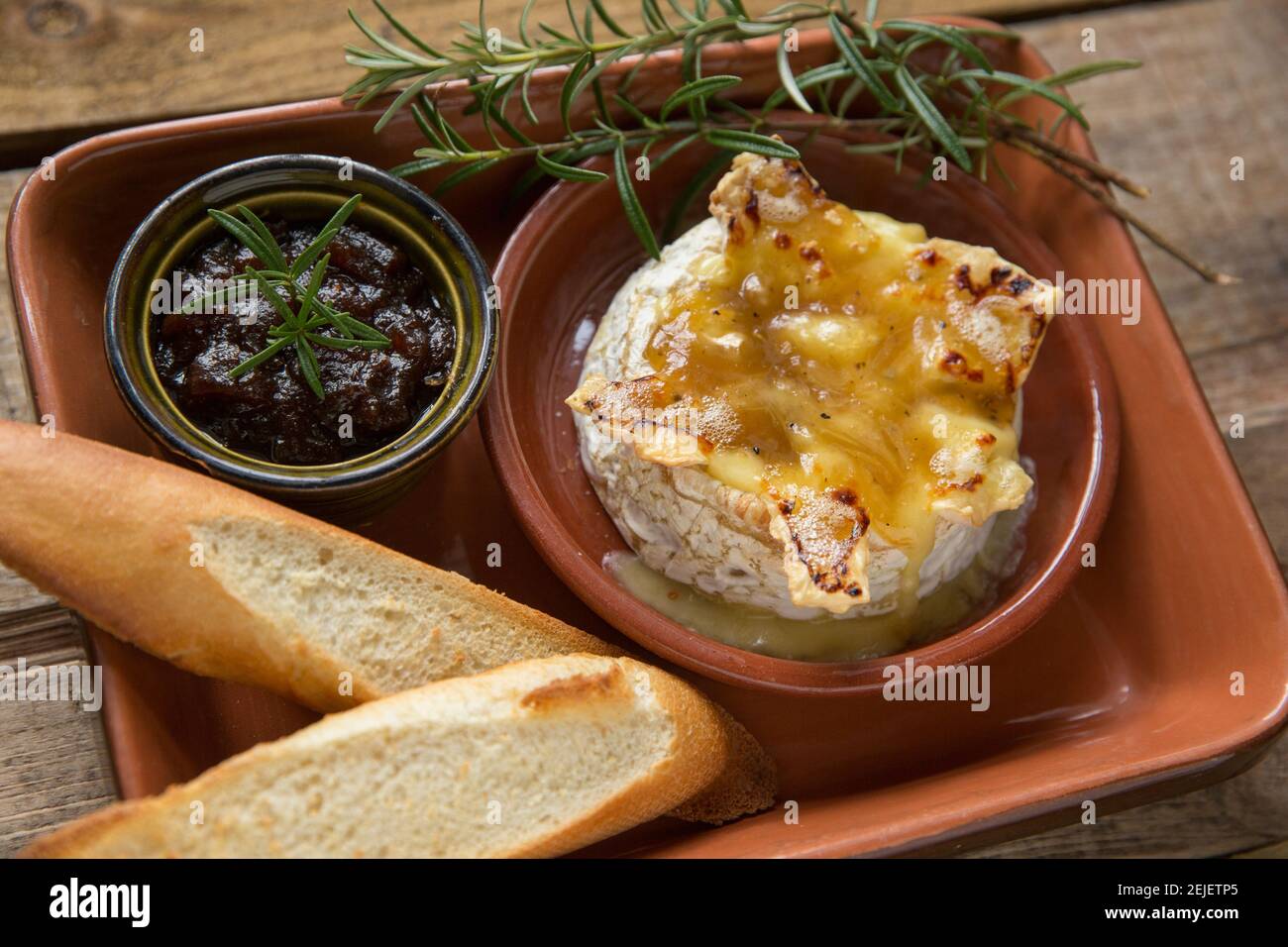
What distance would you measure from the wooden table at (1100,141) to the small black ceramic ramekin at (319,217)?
2.19 feet

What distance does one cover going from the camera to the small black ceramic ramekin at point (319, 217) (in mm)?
2152

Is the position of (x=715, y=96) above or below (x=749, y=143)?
above

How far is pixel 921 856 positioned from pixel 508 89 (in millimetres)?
1729

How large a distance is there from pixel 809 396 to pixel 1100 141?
1.46 metres

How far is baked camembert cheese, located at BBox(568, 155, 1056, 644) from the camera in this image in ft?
7.49

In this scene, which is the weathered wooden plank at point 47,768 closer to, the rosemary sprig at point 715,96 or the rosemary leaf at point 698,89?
the rosemary sprig at point 715,96

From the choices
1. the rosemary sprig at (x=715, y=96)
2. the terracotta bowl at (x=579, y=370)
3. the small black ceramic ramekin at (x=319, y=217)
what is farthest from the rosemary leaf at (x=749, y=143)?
the small black ceramic ramekin at (x=319, y=217)

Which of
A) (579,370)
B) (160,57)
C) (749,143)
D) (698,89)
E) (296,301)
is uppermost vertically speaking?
(160,57)

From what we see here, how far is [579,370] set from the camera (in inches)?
109

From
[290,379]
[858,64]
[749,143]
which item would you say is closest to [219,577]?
[290,379]

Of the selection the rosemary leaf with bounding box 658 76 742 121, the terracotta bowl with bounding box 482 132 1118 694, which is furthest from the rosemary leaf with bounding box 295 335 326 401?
the rosemary leaf with bounding box 658 76 742 121

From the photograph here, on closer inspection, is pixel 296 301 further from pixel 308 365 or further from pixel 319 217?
pixel 319 217
